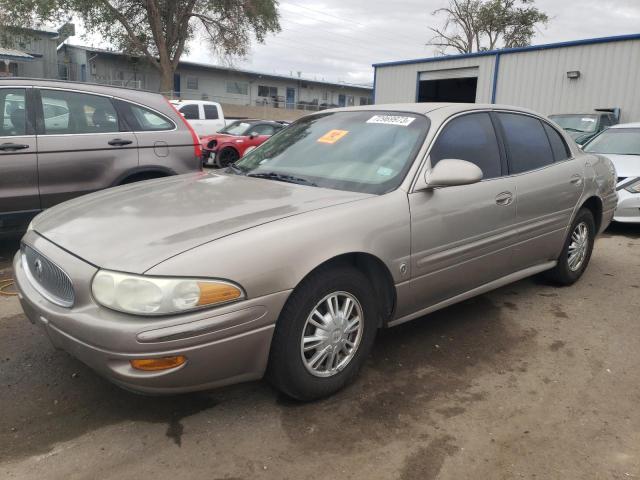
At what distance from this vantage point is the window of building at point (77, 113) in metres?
4.99

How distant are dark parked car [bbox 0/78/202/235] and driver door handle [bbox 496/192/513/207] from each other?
336 centimetres

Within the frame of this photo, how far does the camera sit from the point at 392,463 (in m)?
2.34

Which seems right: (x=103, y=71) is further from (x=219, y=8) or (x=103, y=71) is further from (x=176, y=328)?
(x=176, y=328)

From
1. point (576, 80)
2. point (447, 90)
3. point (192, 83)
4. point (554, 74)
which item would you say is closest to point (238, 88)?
point (192, 83)

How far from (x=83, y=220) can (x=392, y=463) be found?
1.96 meters

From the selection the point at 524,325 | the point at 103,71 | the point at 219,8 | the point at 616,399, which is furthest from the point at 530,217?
the point at 103,71

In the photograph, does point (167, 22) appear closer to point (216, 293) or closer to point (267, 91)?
point (267, 91)

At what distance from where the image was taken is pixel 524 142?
4.07 m

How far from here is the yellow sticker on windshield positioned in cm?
355

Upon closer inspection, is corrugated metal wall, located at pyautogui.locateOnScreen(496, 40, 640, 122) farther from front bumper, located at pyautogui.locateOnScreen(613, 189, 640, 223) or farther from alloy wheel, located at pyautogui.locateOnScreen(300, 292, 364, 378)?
alloy wheel, located at pyautogui.locateOnScreen(300, 292, 364, 378)

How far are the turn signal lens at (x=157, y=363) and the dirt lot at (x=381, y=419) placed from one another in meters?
0.43

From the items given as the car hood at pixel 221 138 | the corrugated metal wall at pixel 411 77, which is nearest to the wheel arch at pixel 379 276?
the car hood at pixel 221 138

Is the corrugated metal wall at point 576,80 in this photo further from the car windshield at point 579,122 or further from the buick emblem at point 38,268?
the buick emblem at point 38,268

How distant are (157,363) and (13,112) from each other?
3.72 metres
